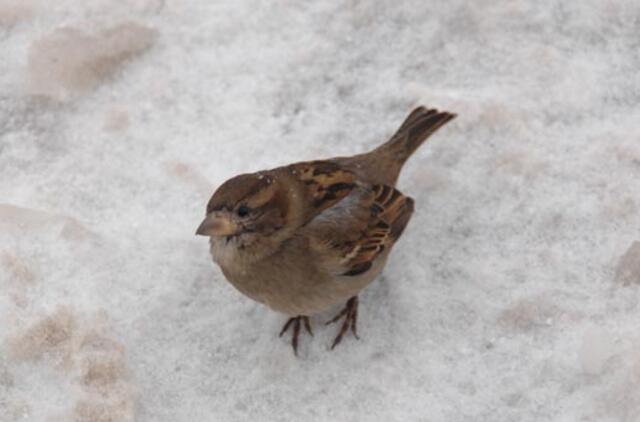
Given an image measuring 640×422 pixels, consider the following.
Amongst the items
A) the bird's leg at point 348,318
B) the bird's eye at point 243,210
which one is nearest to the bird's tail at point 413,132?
the bird's leg at point 348,318

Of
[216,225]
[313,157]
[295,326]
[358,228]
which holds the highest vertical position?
[216,225]

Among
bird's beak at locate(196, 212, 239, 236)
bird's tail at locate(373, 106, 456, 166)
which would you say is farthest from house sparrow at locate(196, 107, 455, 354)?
bird's tail at locate(373, 106, 456, 166)

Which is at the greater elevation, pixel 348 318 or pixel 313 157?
pixel 313 157

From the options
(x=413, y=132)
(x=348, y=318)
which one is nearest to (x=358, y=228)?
(x=348, y=318)

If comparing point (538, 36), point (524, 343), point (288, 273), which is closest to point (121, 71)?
point (288, 273)

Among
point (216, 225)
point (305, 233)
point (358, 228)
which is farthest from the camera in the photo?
point (358, 228)

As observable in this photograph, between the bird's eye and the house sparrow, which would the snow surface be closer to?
the house sparrow

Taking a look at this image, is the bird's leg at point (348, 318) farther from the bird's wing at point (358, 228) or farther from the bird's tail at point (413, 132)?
the bird's tail at point (413, 132)

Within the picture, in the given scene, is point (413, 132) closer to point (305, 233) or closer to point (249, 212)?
point (305, 233)
